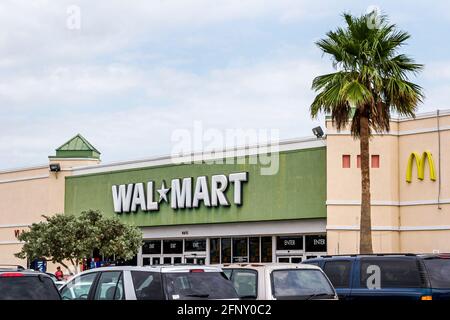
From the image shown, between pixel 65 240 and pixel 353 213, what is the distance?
1344 centimetres

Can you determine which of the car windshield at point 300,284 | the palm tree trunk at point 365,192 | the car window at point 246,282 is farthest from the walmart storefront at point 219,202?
the car window at point 246,282

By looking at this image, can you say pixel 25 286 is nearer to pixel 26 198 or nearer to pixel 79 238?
pixel 79 238

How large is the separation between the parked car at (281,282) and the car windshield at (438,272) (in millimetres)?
2391

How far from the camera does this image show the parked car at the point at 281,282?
49.5 feet

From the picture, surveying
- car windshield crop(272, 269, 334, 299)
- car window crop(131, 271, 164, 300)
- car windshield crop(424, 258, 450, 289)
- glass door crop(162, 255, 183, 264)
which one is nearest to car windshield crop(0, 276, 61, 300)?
car window crop(131, 271, 164, 300)

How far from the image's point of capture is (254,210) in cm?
4019

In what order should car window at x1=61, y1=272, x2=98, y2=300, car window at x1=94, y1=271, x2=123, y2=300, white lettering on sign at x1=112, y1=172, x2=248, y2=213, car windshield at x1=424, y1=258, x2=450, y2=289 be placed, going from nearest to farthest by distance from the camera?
1. car window at x1=94, y1=271, x2=123, y2=300
2. car window at x1=61, y1=272, x2=98, y2=300
3. car windshield at x1=424, y1=258, x2=450, y2=289
4. white lettering on sign at x1=112, y1=172, x2=248, y2=213

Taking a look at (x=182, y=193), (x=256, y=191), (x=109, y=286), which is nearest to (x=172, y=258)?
(x=182, y=193)

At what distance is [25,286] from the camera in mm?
12812

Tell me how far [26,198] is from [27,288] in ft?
134

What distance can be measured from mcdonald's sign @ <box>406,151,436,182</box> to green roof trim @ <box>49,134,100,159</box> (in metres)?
22.0

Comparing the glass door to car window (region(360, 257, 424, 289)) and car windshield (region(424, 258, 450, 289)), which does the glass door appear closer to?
car window (region(360, 257, 424, 289))

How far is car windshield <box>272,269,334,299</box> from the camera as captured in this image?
15.2 meters

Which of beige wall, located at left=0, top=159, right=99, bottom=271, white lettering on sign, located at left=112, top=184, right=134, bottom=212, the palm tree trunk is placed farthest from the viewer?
beige wall, located at left=0, top=159, right=99, bottom=271
